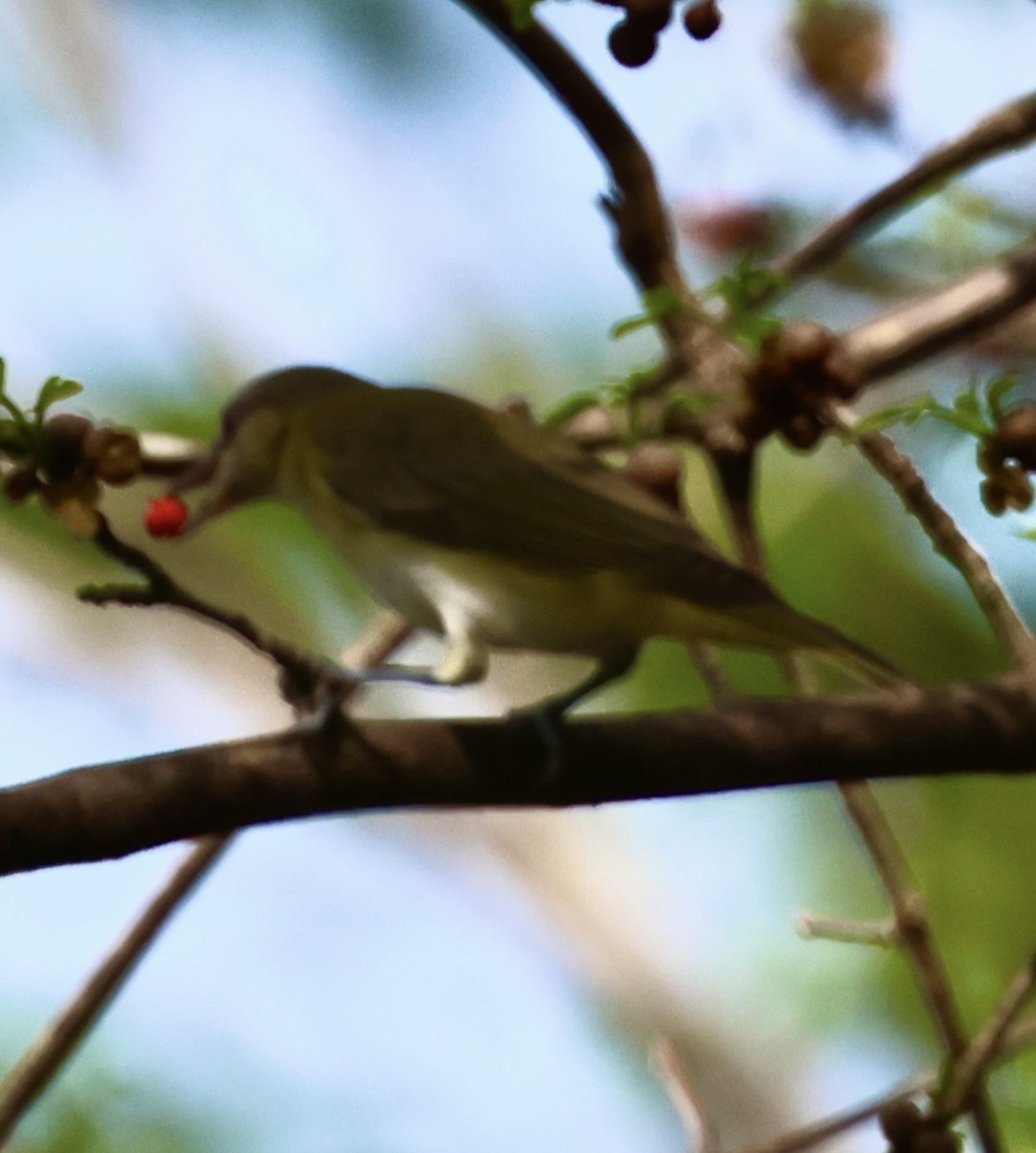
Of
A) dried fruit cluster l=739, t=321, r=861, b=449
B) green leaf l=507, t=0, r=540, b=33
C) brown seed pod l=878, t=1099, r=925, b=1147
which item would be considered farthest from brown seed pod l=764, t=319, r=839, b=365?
brown seed pod l=878, t=1099, r=925, b=1147

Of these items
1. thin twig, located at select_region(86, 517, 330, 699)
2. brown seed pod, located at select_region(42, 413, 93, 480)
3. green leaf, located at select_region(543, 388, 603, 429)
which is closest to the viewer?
thin twig, located at select_region(86, 517, 330, 699)

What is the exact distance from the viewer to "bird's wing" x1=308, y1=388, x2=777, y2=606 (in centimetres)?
158

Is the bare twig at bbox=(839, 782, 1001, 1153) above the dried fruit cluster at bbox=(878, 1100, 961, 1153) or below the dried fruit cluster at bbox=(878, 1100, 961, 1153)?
above

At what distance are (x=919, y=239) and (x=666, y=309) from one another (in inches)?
35.5

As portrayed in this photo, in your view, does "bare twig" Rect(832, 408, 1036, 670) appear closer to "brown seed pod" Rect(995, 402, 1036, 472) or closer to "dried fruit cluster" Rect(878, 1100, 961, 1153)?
"brown seed pod" Rect(995, 402, 1036, 472)

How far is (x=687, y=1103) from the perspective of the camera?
1644 millimetres

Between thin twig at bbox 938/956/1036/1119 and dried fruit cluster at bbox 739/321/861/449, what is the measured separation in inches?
20.3

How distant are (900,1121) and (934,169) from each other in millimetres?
1074

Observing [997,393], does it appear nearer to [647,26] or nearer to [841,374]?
[841,374]

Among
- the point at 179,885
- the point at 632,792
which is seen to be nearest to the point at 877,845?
the point at 632,792

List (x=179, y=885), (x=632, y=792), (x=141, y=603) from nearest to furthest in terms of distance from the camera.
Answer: (x=141, y=603)
(x=632, y=792)
(x=179, y=885)

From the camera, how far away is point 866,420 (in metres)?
1.47

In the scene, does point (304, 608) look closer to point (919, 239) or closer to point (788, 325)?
point (919, 239)

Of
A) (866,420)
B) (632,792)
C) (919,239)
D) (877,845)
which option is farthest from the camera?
(919,239)
